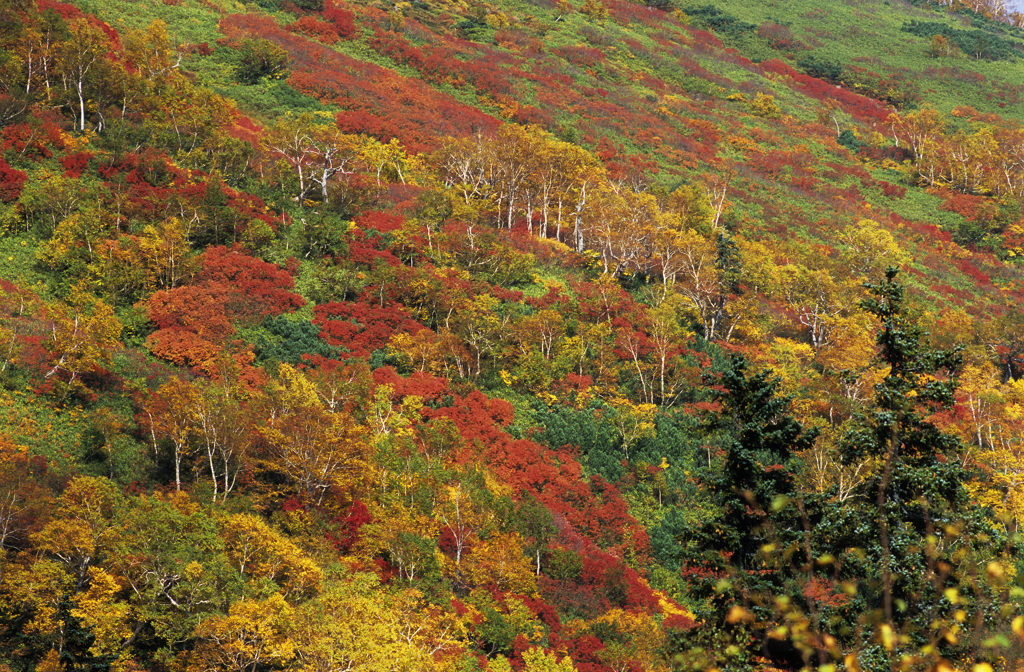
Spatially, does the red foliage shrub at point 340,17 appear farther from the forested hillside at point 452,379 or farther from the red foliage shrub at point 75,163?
the red foliage shrub at point 75,163

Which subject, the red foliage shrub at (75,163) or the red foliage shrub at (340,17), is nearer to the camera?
the red foliage shrub at (75,163)

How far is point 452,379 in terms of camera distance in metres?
40.9

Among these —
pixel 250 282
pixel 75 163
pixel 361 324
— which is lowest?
pixel 361 324

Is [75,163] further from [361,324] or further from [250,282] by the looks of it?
[361,324]

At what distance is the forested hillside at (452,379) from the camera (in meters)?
16.6

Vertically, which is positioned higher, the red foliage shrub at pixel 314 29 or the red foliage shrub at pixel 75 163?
the red foliage shrub at pixel 314 29

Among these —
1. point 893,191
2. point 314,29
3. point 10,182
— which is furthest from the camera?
point 893,191

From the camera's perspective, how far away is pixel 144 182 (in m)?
44.2

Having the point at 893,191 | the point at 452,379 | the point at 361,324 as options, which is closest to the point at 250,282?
the point at 361,324

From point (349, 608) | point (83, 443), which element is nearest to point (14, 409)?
point (83, 443)

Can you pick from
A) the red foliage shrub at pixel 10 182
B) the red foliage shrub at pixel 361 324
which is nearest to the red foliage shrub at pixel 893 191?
the red foliage shrub at pixel 361 324

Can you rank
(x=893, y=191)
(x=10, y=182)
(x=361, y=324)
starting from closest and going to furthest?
(x=10, y=182)
(x=361, y=324)
(x=893, y=191)

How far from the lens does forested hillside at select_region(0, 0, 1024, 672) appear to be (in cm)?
1664

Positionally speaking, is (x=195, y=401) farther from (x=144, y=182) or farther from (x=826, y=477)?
(x=826, y=477)
